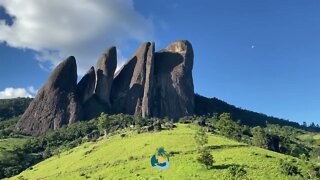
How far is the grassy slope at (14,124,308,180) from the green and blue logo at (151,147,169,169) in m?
1.40

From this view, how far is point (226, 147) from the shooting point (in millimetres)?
121938

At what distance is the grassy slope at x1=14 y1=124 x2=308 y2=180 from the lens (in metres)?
97.2

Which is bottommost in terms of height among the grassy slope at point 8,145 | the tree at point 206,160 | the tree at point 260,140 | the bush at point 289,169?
the bush at point 289,169

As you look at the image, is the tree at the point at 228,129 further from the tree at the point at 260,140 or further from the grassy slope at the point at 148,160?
the grassy slope at the point at 148,160

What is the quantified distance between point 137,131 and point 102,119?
103ft

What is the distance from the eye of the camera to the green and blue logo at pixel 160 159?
331 ft

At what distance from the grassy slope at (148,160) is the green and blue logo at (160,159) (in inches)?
55.3

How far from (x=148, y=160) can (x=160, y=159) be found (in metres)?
5.09

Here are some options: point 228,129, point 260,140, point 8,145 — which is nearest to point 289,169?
point 260,140

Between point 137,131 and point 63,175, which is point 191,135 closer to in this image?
point 137,131

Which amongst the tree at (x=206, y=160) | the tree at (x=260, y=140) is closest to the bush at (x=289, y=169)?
the tree at (x=206, y=160)

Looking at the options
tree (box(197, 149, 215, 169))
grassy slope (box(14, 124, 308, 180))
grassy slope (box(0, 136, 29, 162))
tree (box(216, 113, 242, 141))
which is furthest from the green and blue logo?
grassy slope (box(0, 136, 29, 162))

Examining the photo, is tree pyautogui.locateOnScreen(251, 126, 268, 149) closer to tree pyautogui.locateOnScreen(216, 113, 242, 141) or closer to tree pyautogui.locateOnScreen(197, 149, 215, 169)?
tree pyautogui.locateOnScreen(216, 113, 242, 141)

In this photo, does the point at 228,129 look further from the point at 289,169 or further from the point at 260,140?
the point at 289,169
